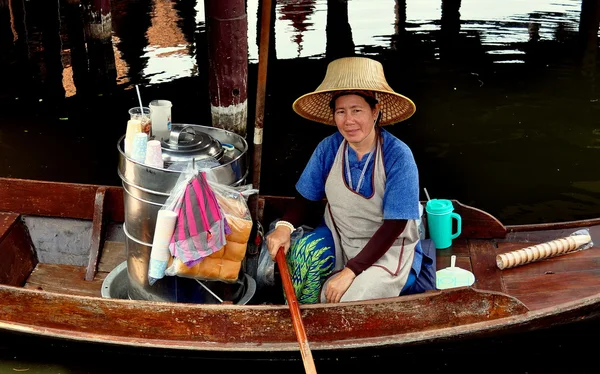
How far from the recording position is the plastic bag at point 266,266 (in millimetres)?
4426

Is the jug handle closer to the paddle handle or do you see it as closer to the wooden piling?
the paddle handle

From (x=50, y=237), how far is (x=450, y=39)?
10.2m

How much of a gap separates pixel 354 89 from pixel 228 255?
118 cm

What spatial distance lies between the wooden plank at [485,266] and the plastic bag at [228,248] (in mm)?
1536

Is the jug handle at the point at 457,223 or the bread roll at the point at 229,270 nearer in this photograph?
the bread roll at the point at 229,270

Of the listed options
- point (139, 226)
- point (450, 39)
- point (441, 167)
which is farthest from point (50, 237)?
point (450, 39)

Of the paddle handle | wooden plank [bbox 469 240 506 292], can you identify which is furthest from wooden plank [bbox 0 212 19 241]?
the paddle handle

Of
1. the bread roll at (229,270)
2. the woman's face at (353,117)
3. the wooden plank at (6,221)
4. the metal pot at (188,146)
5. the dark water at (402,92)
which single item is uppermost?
the woman's face at (353,117)

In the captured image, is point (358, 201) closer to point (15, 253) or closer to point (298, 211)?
point (298, 211)

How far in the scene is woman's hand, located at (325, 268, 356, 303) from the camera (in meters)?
3.89

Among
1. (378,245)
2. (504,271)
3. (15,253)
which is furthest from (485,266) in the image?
(15,253)

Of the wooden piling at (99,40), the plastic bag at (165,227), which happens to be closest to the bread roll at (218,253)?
the plastic bag at (165,227)

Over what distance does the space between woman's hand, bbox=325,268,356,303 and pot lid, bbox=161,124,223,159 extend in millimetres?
977

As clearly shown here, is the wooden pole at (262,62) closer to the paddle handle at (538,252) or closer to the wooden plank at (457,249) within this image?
the wooden plank at (457,249)
